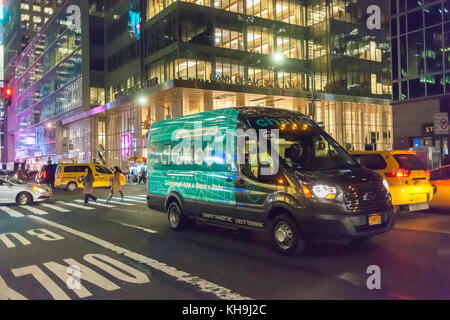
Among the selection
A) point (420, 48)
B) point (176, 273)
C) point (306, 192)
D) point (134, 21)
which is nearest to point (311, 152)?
point (306, 192)

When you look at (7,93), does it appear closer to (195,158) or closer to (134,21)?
(195,158)

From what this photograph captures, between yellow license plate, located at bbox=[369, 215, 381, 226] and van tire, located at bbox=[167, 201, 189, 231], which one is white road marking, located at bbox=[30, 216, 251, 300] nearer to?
van tire, located at bbox=[167, 201, 189, 231]

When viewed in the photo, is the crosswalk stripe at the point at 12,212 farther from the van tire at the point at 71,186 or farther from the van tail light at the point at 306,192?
the van tail light at the point at 306,192

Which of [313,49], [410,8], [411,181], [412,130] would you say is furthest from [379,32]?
[411,181]

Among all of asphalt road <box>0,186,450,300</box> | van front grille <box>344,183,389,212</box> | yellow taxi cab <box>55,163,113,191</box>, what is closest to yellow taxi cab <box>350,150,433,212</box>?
asphalt road <box>0,186,450,300</box>

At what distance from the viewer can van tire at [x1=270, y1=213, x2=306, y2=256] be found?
287 inches

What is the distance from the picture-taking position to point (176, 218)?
34.4 ft

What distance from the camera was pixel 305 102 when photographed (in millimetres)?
43469

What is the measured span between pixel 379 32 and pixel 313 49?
26.4 feet

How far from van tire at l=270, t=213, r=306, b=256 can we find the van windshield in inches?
39.5

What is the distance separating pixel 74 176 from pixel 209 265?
23455 mm

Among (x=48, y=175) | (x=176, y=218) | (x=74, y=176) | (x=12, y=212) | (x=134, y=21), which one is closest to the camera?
(x=176, y=218)

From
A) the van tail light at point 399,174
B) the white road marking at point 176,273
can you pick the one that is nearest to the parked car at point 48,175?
the white road marking at point 176,273
